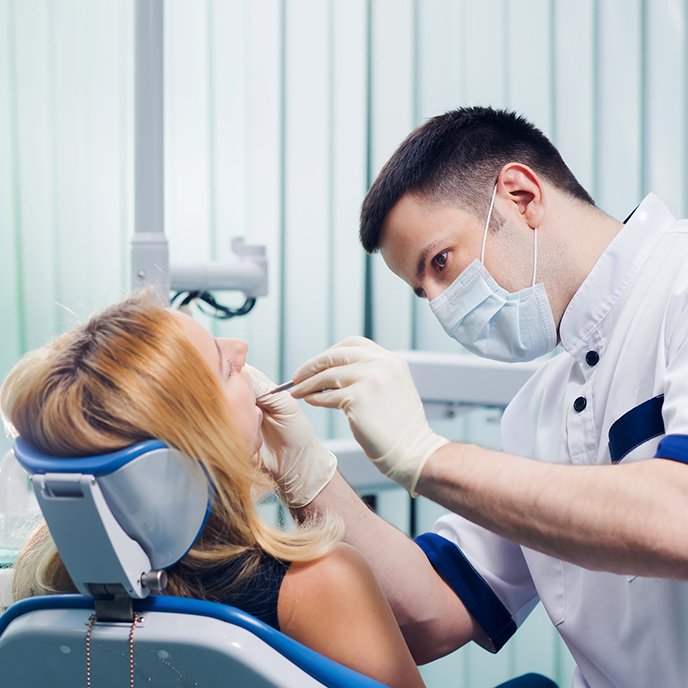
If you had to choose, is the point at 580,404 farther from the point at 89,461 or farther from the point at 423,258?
the point at 89,461

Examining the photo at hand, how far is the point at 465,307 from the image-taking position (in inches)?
55.9

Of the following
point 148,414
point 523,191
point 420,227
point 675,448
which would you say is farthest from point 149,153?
point 675,448

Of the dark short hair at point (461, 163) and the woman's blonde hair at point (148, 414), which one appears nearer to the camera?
the woman's blonde hair at point (148, 414)

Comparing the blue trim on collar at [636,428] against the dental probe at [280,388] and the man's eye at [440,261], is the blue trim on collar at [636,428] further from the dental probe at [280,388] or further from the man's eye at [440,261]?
the dental probe at [280,388]

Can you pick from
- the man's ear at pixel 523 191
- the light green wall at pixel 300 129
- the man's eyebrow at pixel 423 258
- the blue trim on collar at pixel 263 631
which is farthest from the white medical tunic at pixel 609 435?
the light green wall at pixel 300 129

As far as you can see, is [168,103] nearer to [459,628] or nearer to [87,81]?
[87,81]

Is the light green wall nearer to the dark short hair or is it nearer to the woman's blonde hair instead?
the dark short hair

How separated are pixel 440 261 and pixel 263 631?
2.22 ft

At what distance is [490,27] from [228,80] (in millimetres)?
818

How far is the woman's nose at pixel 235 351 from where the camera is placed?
1.21 m

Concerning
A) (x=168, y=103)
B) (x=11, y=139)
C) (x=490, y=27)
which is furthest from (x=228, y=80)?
(x=490, y=27)

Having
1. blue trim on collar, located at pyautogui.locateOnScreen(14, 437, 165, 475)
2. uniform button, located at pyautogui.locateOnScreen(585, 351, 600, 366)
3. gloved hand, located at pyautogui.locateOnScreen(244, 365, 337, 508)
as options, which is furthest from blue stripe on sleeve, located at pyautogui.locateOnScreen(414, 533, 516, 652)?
blue trim on collar, located at pyautogui.locateOnScreen(14, 437, 165, 475)

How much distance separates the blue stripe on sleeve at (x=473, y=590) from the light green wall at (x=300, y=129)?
1156 mm

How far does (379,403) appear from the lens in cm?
114
